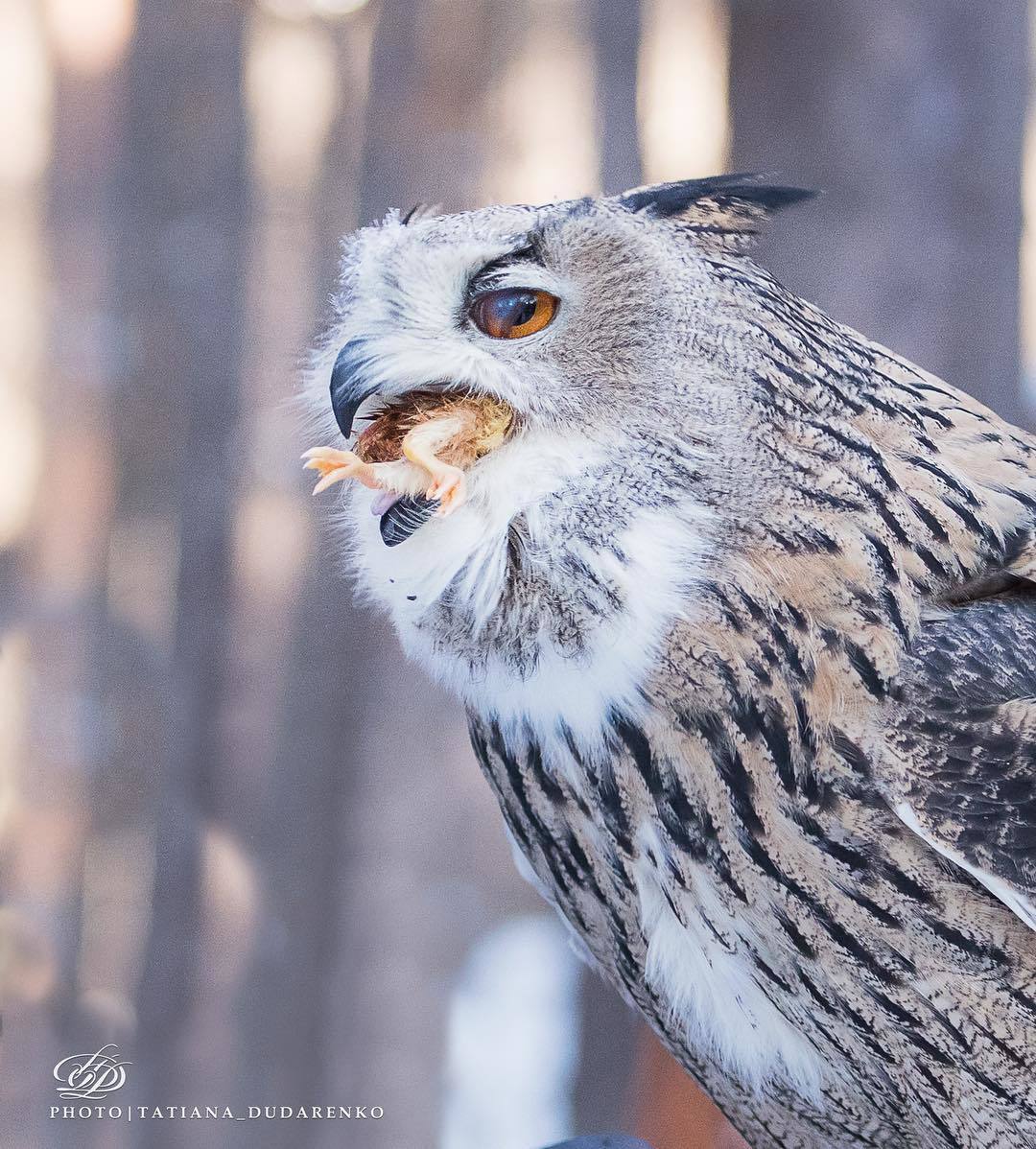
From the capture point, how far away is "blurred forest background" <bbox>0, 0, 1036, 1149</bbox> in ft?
4.22

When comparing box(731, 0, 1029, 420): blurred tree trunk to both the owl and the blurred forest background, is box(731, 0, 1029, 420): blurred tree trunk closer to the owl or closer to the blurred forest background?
the blurred forest background

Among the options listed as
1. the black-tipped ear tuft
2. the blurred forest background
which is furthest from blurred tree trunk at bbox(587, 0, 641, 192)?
the black-tipped ear tuft

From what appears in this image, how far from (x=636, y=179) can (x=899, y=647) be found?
2.87 ft

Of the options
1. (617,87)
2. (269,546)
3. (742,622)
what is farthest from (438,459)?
(617,87)

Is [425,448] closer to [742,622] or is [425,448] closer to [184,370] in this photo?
[742,622]

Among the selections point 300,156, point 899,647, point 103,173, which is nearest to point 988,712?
point 899,647

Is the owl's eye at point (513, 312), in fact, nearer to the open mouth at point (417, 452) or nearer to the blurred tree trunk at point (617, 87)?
the open mouth at point (417, 452)

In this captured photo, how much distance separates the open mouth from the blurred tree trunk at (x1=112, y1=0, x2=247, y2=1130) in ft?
2.33

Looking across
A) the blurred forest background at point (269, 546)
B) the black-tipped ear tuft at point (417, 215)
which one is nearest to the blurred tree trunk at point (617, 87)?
the blurred forest background at point (269, 546)

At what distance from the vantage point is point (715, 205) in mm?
716

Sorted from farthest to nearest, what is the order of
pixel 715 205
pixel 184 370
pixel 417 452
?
pixel 184 370 < pixel 715 205 < pixel 417 452

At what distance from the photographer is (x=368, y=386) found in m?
0.63

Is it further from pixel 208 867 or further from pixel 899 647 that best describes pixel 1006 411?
pixel 208 867

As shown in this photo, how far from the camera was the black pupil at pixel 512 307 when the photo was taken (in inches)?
25.0
